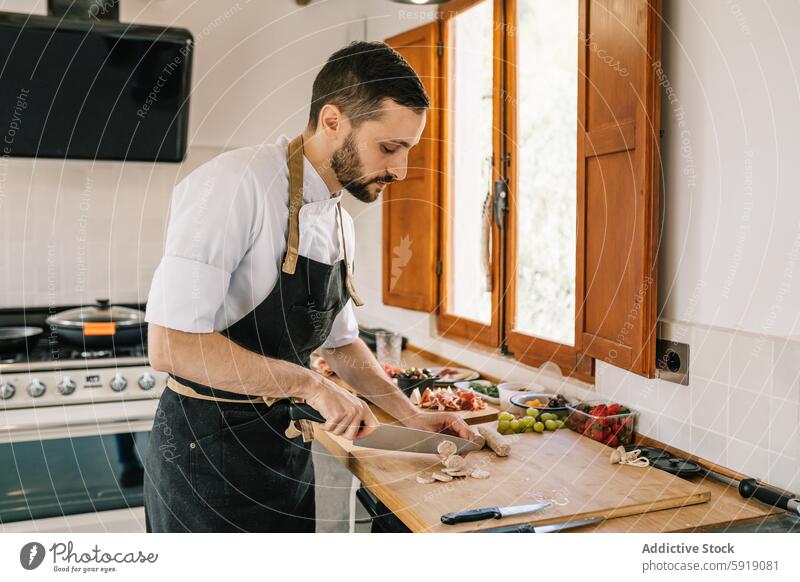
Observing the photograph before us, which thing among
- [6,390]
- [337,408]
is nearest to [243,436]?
[337,408]

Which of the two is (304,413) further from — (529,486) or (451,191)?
(451,191)

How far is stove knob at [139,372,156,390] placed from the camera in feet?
6.16

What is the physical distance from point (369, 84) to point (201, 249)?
1.18 feet

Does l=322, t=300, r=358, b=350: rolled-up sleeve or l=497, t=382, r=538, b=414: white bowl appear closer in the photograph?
l=322, t=300, r=358, b=350: rolled-up sleeve

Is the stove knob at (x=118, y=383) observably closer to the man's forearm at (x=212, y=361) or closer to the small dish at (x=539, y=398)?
the man's forearm at (x=212, y=361)

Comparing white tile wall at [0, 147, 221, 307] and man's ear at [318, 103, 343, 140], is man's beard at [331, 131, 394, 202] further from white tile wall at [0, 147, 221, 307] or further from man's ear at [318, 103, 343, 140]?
white tile wall at [0, 147, 221, 307]

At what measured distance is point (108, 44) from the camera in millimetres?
1891

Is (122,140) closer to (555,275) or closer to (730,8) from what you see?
(555,275)

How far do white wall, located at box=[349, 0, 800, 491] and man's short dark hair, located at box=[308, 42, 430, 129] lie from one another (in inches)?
18.1

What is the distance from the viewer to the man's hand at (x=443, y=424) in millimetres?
1199

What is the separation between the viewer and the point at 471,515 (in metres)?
0.92

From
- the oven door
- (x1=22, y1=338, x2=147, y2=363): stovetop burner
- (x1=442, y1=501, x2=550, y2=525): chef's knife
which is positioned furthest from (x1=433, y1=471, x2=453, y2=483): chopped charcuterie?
(x1=22, y1=338, x2=147, y2=363): stovetop burner

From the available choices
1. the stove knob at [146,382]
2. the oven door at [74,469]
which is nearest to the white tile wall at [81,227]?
the stove knob at [146,382]
